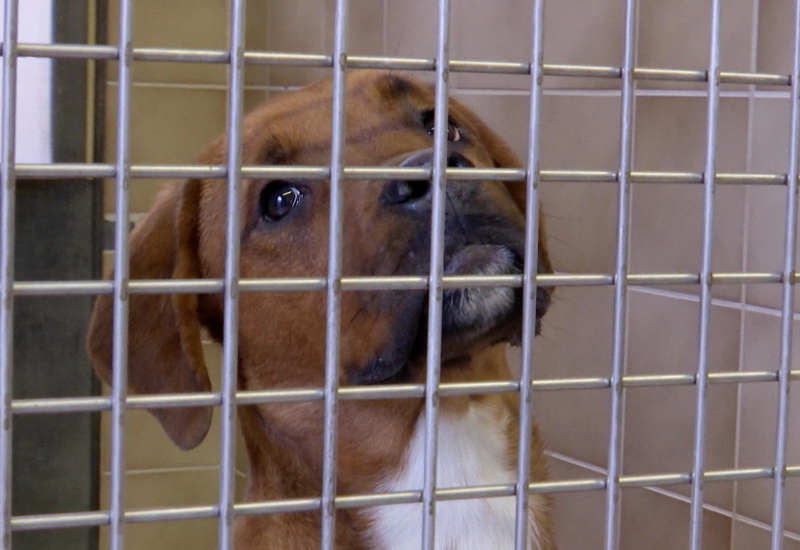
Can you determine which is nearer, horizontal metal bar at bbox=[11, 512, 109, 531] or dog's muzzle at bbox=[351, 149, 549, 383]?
horizontal metal bar at bbox=[11, 512, 109, 531]

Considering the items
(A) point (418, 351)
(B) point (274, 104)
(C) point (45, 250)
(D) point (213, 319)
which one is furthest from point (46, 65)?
(A) point (418, 351)

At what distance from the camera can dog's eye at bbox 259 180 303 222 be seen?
1272 millimetres

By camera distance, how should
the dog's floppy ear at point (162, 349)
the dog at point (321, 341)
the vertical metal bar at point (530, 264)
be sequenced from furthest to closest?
the dog's floppy ear at point (162, 349), the dog at point (321, 341), the vertical metal bar at point (530, 264)

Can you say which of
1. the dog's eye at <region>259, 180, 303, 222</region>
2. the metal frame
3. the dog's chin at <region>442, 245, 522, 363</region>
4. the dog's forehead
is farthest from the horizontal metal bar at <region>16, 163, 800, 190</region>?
the dog's eye at <region>259, 180, 303, 222</region>

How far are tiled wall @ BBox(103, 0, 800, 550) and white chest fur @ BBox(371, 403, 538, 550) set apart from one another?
289 mm

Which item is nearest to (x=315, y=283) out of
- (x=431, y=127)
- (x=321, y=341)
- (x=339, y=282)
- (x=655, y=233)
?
(x=339, y=282)

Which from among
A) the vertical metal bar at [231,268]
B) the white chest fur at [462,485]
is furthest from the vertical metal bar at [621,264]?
the white chest fur at [462,485]

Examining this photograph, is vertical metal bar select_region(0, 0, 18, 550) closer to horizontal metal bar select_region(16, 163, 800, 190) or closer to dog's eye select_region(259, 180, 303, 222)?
horizontal metal bar select_region(16, 163, 800, 190)

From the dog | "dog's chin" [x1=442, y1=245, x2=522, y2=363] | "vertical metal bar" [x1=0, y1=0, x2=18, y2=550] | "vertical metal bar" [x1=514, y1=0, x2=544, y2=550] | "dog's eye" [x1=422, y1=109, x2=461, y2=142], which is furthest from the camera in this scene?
"dog's eye" [x1=422, y1=109, x2=461, y2=142]

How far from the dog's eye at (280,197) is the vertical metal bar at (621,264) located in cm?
68

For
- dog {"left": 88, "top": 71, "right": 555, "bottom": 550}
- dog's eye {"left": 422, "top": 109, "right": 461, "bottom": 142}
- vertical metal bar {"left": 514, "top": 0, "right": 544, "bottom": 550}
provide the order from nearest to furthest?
vertical metal bar {"left": 514, "top": 0, "right": 544, "bottom": 550}, dog {"left": 88, "top": 71, "right": 555, "bottom": 550}, dog's eye {"left": 422, "top": 109, "right": 461, "bottom": 142}

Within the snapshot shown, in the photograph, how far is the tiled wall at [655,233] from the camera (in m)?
1.27

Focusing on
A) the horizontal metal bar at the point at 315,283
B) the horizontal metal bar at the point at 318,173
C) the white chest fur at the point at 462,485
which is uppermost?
the horizontal metal bar at the point at 318,173

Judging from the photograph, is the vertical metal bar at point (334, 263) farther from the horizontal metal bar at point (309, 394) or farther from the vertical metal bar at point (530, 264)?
the vertical metal bar at point (530, 264)
